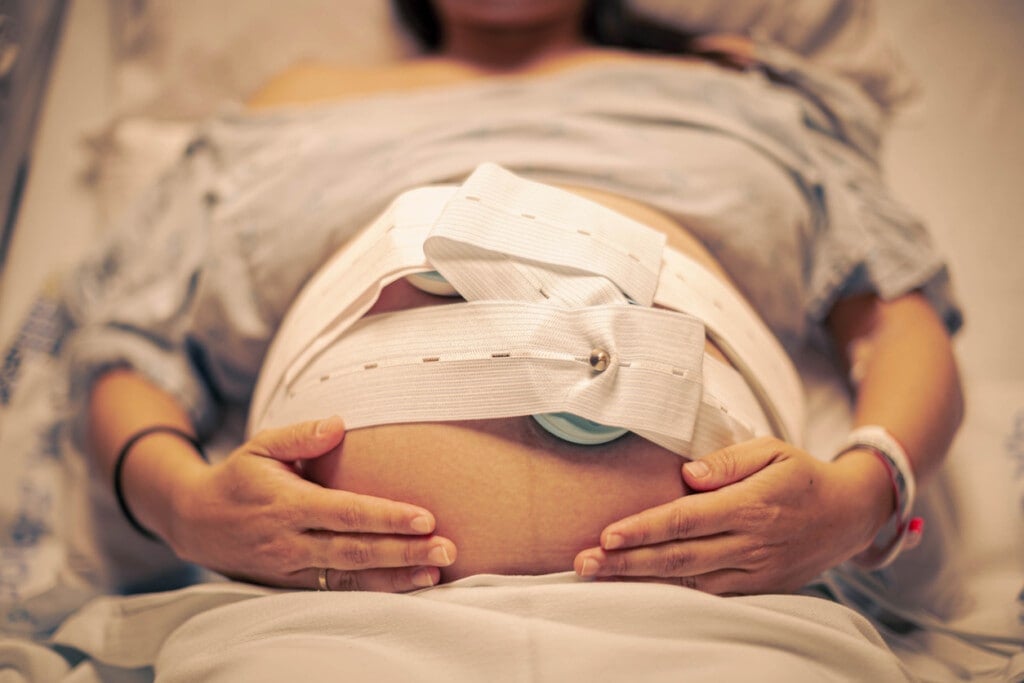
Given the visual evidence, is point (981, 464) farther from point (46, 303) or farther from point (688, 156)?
point (46, 303)

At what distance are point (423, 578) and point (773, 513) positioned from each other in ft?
1.02

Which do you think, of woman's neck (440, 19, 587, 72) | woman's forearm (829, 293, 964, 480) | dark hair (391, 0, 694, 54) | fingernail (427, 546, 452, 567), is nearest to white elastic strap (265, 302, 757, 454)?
fingernail (427, 546, 452, 567)

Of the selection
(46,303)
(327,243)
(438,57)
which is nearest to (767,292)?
(327,243)

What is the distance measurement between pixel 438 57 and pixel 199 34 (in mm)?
466

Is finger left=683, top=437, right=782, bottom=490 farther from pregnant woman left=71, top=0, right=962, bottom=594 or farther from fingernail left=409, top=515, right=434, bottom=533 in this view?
fingernail left=409, top=515, right=434, bottom=533

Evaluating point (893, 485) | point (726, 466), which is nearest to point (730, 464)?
point (726, 466)

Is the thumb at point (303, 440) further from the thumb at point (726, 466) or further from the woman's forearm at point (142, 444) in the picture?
the thumb at point (726, 466)

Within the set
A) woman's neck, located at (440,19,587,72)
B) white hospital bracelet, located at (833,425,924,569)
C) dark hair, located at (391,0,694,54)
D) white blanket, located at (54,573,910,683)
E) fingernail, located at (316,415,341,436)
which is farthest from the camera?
dark hair, located at (391,0,694,54)

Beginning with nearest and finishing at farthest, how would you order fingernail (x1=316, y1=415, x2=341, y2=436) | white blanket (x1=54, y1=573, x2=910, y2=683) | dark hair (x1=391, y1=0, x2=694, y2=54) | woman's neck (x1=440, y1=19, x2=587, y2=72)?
white blanket (x1=54, y1=573, x2=910, y2=683) → fingernail (x1=316, y1=415, x2=341, y2=436) → woman's neck (x1=440, y1=19, x2=587, y2=72) → dark hair (x1=391, y1=0, x2=694, y2=54)

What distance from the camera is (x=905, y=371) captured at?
0.91 meters

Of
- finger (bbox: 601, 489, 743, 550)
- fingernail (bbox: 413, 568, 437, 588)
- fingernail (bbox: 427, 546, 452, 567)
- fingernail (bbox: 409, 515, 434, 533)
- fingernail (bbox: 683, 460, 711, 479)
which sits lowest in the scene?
fingernail (bbox: 413, 568, 437, 588)

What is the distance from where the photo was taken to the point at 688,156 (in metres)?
0.96

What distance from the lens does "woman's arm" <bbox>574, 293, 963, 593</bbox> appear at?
67 cm

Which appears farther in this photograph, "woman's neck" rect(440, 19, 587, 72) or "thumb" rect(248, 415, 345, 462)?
"woman's neck" rect(440, 19, 587, 72)
